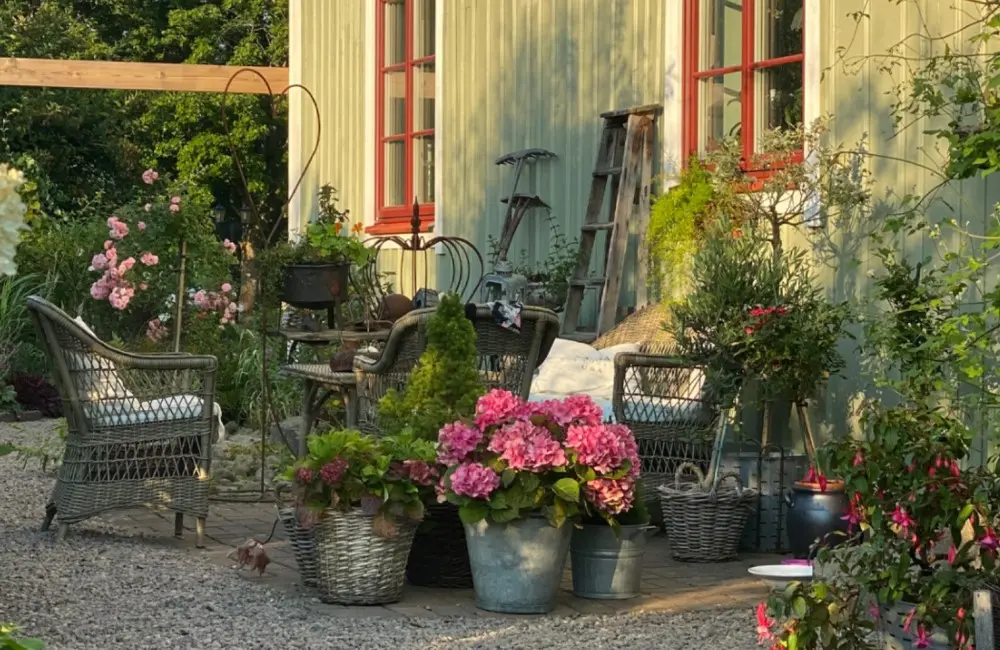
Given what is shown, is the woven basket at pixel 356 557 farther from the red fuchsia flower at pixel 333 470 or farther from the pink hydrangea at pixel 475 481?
the pink hydrangea at pixel 475 481

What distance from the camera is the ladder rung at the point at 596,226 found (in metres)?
7.60

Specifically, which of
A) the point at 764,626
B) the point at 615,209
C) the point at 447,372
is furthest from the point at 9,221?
the point at 615,209

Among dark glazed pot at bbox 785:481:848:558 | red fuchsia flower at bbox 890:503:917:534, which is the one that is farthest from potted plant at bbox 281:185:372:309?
red fuchsia flower at bbox 890:503:917:534

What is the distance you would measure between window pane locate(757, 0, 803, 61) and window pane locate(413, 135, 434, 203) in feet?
11.8

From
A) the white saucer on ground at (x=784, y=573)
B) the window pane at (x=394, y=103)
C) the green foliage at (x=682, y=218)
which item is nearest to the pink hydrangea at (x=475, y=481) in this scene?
the white saucer on ground at (x=784, y=573)

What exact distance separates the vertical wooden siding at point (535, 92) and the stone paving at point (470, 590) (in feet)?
7.72

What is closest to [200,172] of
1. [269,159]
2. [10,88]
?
[269,159]

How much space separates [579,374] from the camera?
21.7 ft

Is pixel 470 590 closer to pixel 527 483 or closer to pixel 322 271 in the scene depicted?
pixel 527 483

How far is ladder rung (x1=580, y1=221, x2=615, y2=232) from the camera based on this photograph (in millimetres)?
7600

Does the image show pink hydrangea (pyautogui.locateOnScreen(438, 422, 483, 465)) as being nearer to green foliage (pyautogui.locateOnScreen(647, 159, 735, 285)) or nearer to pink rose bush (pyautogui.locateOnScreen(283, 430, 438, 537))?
pink rose bush (pyautogui.locateOnScreen(283, 430, 438, 537))

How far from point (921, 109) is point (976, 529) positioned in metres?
2.61

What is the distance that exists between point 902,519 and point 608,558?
1.44 meters

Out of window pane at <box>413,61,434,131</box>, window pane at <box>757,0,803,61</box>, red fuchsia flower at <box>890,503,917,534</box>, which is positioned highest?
window pane at <box>413,61,434,131</box>
